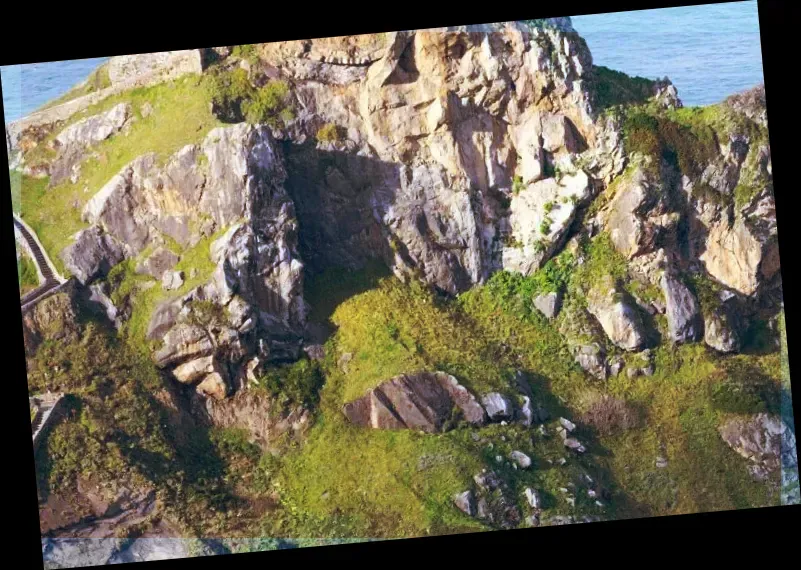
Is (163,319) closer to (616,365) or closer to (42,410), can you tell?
(42,410)

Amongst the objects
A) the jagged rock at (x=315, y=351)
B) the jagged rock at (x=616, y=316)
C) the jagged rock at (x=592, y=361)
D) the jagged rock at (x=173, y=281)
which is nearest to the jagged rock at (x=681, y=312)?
the jagged rock at (x=616, y=316)

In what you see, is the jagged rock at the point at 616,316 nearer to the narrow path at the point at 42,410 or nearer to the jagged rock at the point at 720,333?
the jagged rock at the point at 720,333

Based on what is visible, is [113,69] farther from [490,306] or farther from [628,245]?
[628,245]

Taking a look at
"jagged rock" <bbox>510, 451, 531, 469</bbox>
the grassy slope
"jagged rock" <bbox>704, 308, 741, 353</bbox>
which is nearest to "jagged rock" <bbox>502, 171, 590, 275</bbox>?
the grassy slope

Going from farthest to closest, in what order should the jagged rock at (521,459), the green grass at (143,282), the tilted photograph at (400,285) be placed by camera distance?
the green grass at (143,282)
the jagged rock at (521,459)
the tilted photograph at (400,285)

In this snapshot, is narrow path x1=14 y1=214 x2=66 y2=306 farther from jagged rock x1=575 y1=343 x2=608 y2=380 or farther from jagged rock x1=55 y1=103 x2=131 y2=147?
jagged rock x1=575 y1=343 x2=608 y2=380

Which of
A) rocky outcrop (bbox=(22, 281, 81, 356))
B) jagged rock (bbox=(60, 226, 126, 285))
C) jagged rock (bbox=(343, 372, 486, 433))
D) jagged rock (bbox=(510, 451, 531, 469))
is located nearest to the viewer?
jagged rock (bbox=(510, 451, 531, 469))

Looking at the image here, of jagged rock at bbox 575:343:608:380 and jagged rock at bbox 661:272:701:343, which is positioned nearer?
jagged rock at bbox 575:343:608:380
